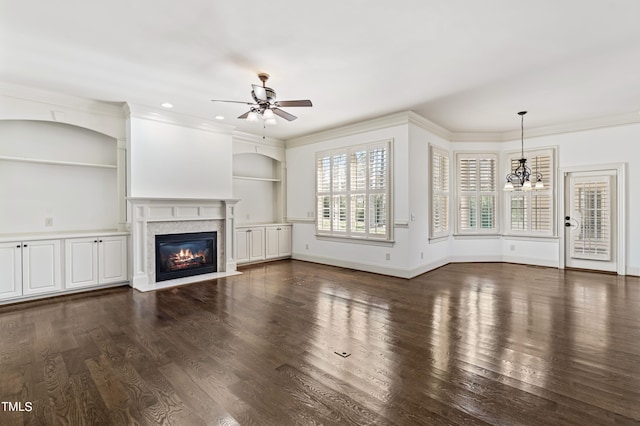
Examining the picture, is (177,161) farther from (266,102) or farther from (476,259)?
(476,259)

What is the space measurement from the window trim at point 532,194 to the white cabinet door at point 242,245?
5.92 meters

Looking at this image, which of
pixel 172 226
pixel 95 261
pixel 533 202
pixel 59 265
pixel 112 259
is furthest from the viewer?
pixel 533 202

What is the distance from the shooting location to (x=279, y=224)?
25.1ft

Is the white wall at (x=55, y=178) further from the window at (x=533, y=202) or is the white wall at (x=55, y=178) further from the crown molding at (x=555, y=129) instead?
the window at (x=533, y=202)

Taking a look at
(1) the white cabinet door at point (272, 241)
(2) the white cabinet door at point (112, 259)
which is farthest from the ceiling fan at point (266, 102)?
(1) the white cabinet door at point (272, 241)

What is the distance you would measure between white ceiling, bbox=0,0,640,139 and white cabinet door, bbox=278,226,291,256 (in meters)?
3.41

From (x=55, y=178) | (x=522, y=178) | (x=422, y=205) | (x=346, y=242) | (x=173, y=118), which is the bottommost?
(x=346, y=242)

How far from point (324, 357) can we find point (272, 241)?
4936mm

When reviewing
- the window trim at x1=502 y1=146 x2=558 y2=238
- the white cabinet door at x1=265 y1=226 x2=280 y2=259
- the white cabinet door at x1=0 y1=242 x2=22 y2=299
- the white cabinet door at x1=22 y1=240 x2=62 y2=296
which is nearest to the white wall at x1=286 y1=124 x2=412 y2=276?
the white cabinet door at x1=265 y1=226 x2=280 y2=259

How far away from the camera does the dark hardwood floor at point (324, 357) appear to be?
203 centimetres

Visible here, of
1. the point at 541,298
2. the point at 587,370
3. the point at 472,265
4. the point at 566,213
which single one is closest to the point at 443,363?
the point at 587,370

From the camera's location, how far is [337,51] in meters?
3.39

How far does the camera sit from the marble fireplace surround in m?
5.11

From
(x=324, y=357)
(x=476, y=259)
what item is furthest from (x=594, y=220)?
(x=324, y=357)
